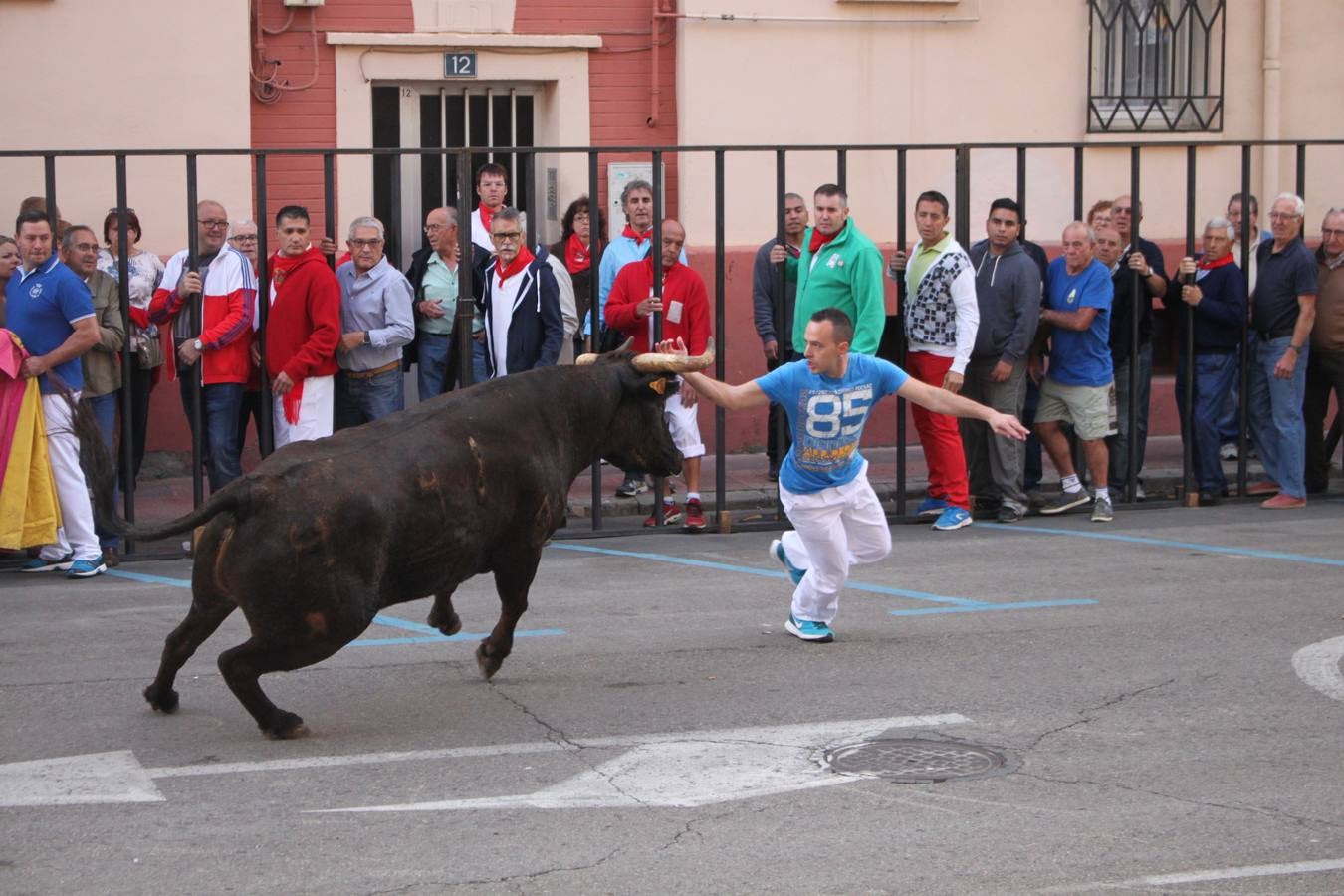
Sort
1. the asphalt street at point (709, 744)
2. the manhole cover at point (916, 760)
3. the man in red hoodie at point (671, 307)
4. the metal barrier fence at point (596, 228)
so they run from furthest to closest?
the man in red hoodie at point (671, 307), the metal barrier fence at point (596, 228), the manhole cover at point (916, 760), the asphalt street at point (709, 744)

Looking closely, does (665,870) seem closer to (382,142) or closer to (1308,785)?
(1308,785)

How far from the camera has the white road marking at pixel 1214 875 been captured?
16.3 ft

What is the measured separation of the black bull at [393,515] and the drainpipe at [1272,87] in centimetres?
964

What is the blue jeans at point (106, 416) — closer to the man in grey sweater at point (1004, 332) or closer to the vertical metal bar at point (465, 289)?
the vertical metal bar at point (465, 289)

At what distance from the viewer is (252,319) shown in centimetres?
1085

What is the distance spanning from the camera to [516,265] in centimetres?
1122

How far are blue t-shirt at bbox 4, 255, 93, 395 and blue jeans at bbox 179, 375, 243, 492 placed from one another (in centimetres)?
94

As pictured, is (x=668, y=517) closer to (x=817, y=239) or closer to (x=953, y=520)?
(x=953, y=520)

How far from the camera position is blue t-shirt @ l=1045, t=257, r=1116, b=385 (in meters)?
11.8

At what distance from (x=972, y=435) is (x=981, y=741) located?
6053mm

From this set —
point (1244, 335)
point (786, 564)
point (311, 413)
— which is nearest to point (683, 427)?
point (311, 413)

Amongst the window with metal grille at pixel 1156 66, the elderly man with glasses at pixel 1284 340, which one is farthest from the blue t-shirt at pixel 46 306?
the window with metal grille at pixel 1156 66

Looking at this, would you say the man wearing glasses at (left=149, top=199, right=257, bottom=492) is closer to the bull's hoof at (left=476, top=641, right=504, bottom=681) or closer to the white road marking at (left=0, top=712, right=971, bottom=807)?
the bull's hoof at (left=476, top=641, right=504, bottom=681)

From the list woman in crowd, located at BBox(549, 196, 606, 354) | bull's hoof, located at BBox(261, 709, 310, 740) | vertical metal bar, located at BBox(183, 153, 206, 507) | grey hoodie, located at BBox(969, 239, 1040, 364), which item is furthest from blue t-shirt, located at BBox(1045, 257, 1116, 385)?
bull's hoof, located at BBox(261, 709, 310, 740)
